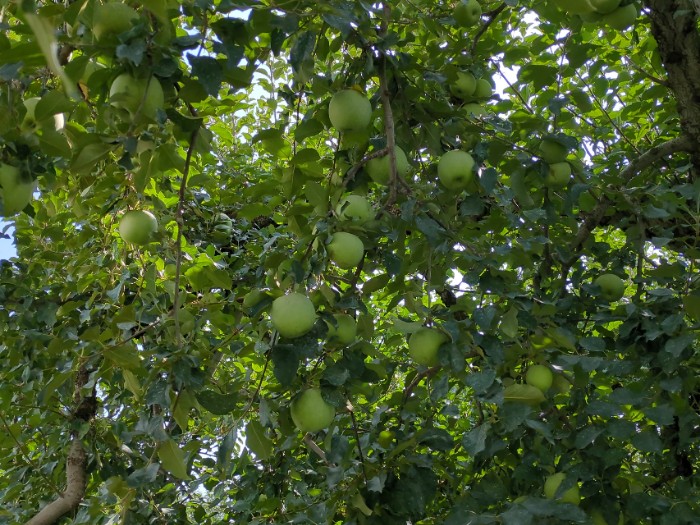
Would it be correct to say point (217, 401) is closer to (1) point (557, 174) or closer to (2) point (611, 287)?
(1) point (557, 174)

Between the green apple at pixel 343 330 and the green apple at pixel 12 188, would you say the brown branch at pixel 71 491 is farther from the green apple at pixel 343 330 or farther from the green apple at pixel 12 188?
the green apple at pixel 12 188

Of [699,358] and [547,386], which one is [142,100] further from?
[699,358]

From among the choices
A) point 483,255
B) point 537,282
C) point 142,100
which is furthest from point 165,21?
point 537,282

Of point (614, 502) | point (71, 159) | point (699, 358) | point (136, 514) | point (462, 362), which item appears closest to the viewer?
point (71, 159)

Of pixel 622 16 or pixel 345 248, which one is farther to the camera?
pixel 622 16

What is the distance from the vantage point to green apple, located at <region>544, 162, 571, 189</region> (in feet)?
6.19

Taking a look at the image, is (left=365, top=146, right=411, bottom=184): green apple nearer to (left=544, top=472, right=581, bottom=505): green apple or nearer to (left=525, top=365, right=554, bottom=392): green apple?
(left=525, top=365, right=554, bottom=392): green apple

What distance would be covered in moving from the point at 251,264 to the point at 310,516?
1.45 metres

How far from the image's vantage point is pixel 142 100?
4.00 ft

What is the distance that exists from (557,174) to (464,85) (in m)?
0.37

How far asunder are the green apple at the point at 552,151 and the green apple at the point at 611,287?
2.27 ft

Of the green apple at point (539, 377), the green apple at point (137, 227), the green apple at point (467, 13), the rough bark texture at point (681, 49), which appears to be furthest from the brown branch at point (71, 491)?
the rough bark texture at point (681, 49)

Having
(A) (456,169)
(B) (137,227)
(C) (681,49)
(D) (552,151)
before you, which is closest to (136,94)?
(B) (137,227)

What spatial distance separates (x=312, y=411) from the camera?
5.09ft
